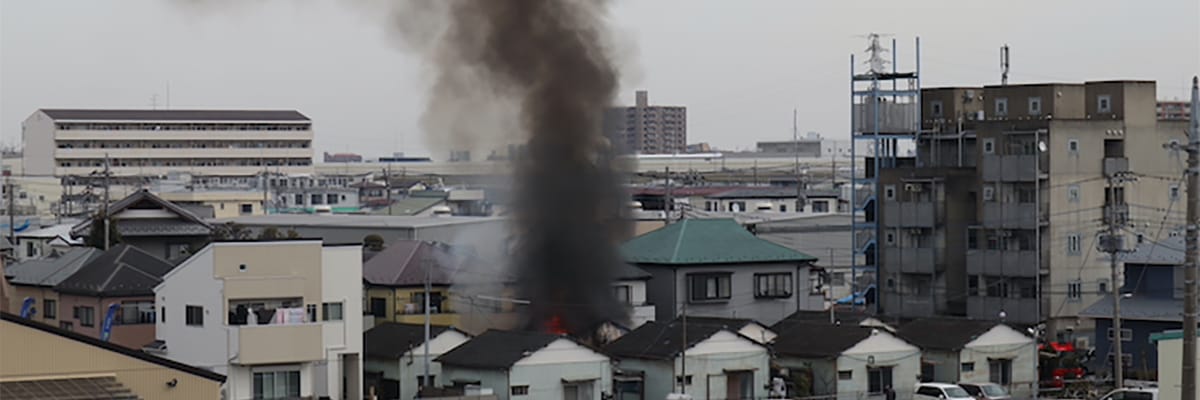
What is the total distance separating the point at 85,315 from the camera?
115 feet

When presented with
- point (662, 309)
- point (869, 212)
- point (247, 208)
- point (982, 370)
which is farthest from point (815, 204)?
point (982, 370)

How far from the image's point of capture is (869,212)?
4662 cm

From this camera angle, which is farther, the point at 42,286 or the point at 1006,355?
the point at 42,286

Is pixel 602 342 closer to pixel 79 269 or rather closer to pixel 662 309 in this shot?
pixel 662 309

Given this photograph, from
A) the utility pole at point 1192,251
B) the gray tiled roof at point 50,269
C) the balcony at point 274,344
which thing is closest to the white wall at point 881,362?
the balcony at point 274,344

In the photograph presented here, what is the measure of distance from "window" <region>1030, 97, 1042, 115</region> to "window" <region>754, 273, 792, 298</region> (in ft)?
23.1

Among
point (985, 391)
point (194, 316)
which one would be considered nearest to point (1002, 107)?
point (985, 391)

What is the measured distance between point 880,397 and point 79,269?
14492 mm

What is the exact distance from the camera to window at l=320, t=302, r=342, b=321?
3048 centimetres

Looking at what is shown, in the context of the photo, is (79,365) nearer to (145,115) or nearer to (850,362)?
(850,362)

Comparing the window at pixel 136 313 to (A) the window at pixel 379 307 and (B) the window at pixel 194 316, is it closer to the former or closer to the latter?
(B) the window at pixel 194 316

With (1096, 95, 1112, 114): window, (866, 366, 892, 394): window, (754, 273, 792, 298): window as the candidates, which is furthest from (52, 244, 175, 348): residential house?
(1096, 95, 1112, 114): window

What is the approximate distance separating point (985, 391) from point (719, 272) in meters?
9.48

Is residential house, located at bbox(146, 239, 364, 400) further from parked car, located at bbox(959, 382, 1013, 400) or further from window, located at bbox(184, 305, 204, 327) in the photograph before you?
parked car, located at bbox(959, 382, 1013, 400)
